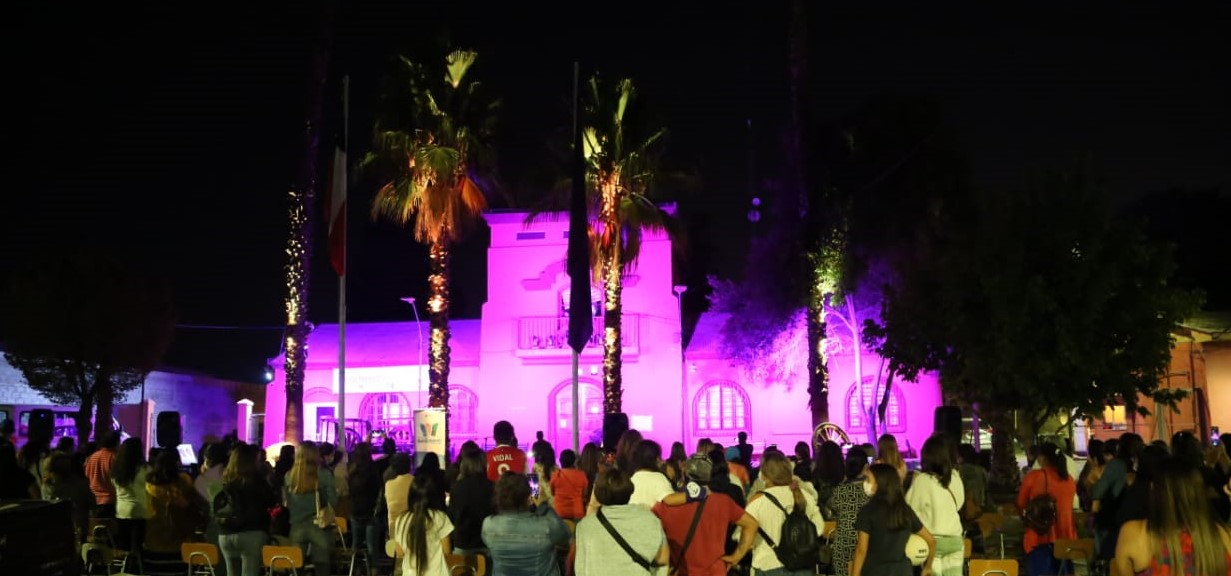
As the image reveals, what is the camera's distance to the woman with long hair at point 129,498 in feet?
36.8

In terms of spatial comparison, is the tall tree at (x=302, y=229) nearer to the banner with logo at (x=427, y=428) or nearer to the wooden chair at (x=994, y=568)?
the banner with logo at (x=427, y=428)

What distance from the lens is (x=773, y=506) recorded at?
760 centimetres

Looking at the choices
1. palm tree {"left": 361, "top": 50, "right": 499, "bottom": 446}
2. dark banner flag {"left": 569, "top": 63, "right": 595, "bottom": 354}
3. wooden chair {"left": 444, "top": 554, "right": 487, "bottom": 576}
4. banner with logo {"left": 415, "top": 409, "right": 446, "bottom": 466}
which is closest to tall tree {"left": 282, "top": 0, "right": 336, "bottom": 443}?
palm tree {"left": 361, "top": 50, "right": 499, "bottom": 446}

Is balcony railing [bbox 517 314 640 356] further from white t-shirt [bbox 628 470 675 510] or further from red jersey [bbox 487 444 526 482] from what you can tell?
white t-shirt [bbox 628 470 675 510]

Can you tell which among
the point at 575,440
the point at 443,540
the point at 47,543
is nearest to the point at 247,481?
the point at 443,540

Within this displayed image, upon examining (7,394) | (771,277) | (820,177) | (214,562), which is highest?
(820,177)

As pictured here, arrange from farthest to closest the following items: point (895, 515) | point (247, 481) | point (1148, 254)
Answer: point (1148, 254) → point (247, 481) → point (895, 515)

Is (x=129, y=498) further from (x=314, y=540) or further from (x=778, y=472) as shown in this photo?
(x=778, y=472)

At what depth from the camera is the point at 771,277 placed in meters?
30.1

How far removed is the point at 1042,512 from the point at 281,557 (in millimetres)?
6415

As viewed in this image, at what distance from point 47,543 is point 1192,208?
54.6 meters

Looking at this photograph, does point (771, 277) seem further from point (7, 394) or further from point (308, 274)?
point (7, 394)

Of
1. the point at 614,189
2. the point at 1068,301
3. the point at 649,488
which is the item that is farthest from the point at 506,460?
the point at 614,189

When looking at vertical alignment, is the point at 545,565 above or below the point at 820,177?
below
